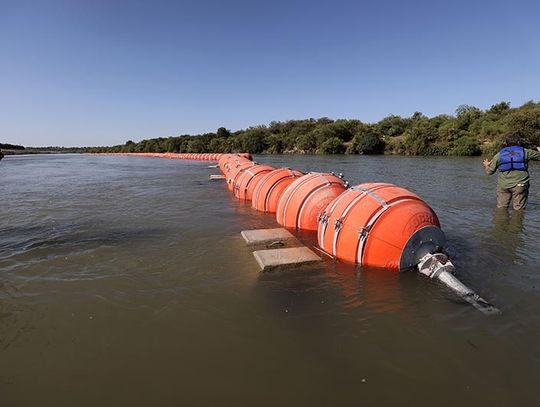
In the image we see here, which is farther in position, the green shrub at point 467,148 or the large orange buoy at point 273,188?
the green shrub at point 467,148

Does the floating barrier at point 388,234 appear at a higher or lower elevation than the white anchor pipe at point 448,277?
higher

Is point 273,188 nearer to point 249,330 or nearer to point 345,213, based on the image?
point 345,213

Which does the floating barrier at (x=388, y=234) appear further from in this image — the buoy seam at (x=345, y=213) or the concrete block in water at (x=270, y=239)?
the concrete block in water at (x=270, y=239)

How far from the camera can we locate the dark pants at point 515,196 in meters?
9.77

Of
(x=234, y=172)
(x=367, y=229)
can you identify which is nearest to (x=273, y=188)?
(x=367, y=229)

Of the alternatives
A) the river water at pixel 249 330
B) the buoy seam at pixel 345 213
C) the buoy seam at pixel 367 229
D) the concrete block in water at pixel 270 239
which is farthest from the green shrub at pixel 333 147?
the buoy seam at pixel 367 229

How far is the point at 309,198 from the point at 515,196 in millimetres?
6425

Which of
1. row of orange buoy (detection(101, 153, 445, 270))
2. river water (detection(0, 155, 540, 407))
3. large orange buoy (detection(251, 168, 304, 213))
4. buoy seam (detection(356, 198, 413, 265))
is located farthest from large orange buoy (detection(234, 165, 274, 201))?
buoy seam (detection(356, 198, 413, 265))

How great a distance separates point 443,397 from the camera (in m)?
2.97

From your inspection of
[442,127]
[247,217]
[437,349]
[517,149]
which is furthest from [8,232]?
[442,127]

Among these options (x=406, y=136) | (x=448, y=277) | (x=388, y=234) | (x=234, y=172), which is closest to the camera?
(x=448, y=277)

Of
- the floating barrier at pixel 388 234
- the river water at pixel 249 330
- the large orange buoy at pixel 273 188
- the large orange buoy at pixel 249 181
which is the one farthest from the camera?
the large orange buoy at pixel 249 181

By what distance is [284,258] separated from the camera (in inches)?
239

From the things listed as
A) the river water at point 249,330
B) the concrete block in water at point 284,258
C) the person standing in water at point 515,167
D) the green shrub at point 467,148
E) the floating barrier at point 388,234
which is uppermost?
the green shrub at point 467,148
